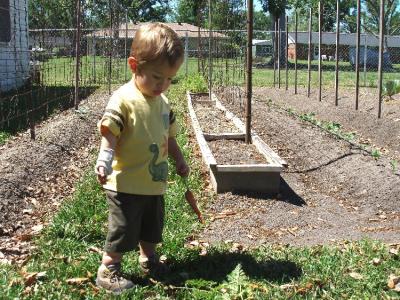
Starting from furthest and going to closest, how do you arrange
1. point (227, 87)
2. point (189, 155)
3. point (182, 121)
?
point (227, 87) < point (182, 121) < point (189, 155)

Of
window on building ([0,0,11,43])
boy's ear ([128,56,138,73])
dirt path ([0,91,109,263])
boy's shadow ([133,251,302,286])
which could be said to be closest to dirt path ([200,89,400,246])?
boy's shadow ([133,251,302,286])

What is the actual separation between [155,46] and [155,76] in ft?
0.61

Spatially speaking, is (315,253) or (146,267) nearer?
(146,267)

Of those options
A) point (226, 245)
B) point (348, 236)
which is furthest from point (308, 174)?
point (226, 245)

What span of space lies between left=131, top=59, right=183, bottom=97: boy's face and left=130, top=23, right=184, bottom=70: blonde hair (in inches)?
1.1

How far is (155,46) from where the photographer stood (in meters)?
3.33

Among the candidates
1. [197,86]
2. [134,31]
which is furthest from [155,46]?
[134,31]

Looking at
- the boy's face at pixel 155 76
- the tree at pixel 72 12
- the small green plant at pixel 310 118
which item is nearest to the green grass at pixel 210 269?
the boy's face at pixel 155 76

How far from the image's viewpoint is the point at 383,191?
6.02 metres

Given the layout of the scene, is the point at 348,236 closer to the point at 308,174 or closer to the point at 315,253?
the point at 315,253

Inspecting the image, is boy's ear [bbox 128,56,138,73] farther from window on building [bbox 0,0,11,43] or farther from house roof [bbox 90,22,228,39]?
window on building [bbox 0,0,11,43]

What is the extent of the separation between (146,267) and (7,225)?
1.57 metres

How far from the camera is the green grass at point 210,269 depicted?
352 cm

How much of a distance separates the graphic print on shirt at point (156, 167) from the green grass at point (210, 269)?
0.68 metres
